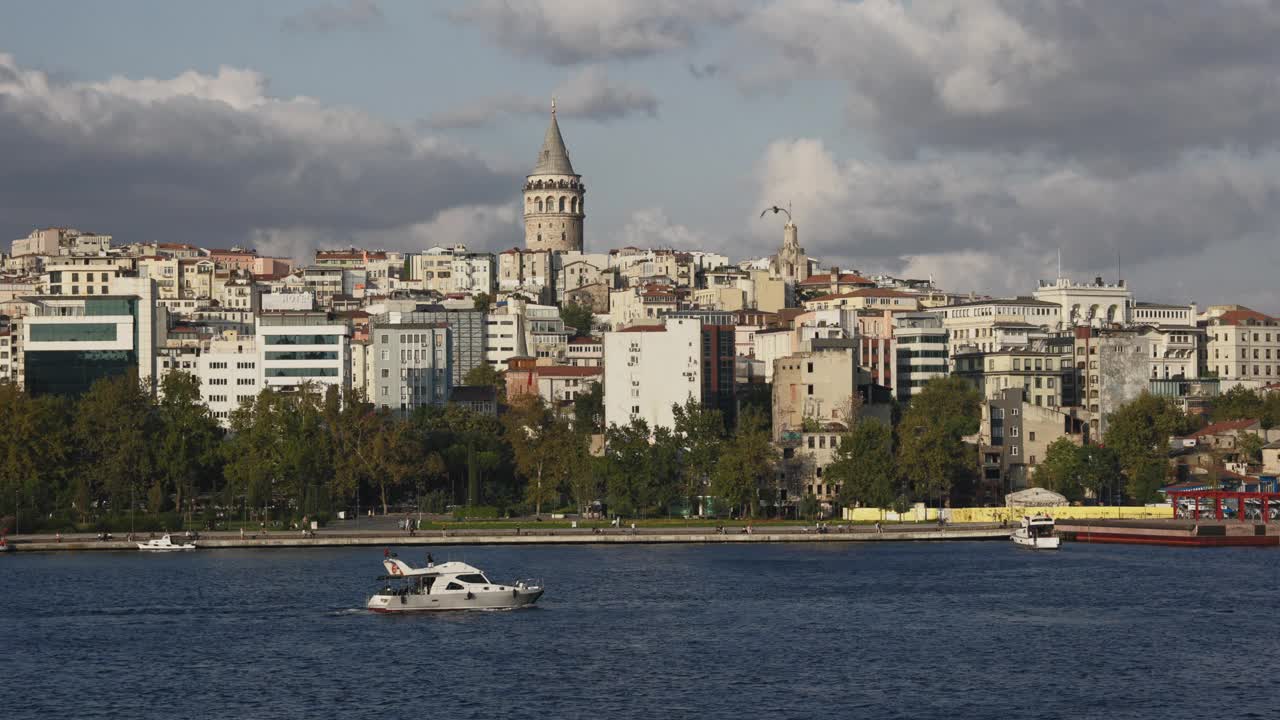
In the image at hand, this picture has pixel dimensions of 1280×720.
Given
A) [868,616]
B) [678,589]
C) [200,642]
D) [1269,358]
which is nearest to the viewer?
[200,642]

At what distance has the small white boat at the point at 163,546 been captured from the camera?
9050 cm

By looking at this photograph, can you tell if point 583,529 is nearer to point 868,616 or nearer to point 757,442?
point 757,442

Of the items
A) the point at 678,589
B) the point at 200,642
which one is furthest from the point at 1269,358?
the point at 200,642

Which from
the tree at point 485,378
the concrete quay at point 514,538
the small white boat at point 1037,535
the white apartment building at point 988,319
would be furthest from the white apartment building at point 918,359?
the small white boat at point 1037,535

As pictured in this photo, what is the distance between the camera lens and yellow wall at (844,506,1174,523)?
326 ft

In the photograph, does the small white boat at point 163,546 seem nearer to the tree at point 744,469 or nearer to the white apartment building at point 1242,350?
the tree at point 744,469

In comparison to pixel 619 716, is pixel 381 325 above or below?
above

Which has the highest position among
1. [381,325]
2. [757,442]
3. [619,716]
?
[381,325]

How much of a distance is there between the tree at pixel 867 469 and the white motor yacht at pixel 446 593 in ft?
120

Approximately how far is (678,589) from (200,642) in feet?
61.8

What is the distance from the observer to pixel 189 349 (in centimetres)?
14462

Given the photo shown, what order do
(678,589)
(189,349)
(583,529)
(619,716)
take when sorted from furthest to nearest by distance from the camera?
1. (189,349)
2. (583,529)
3. (678,589)
4. (619,716)

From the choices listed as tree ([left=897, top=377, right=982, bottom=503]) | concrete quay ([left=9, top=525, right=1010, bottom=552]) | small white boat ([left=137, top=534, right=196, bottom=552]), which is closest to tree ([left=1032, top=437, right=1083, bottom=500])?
tree ([left=897, top=377, right=982, bottom=503])

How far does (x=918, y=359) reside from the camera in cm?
14038
